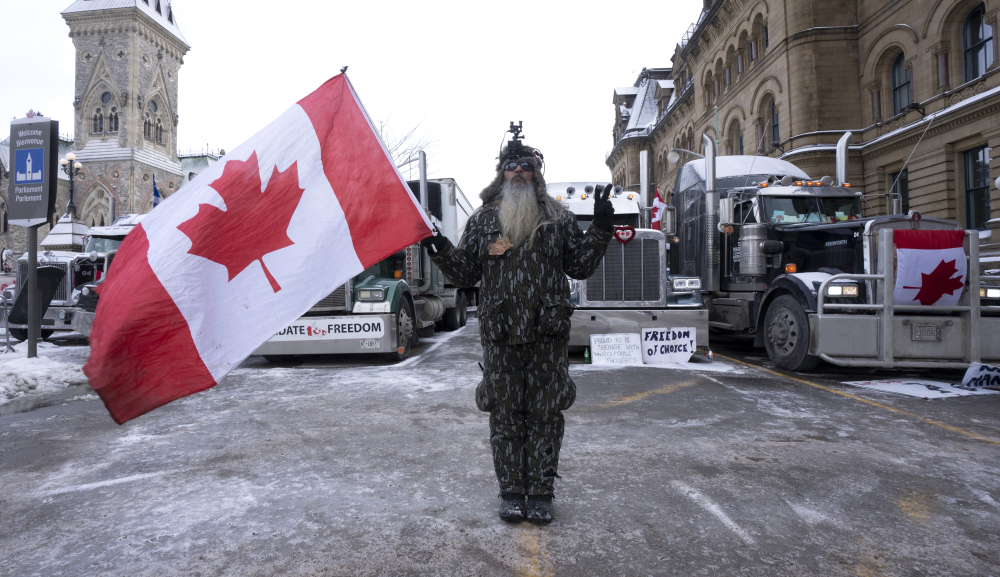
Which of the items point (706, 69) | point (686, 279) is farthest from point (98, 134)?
point (686, 279)

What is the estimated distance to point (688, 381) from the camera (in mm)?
7301

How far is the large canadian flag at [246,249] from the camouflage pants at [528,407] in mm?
835

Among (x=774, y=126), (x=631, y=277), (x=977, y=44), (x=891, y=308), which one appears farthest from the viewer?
(x=774, y=126)

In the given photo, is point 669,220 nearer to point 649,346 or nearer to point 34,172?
point 649,346

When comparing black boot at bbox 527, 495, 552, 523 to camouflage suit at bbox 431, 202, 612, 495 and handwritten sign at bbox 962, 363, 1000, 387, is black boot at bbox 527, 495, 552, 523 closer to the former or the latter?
camouflage suit at bbox 431, 202, 612, 495

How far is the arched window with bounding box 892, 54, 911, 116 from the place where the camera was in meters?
20.4

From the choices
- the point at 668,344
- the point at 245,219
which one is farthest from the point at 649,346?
the point at 245,219

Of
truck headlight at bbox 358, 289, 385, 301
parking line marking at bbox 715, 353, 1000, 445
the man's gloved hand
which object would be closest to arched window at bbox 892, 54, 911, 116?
parking line marking at bbox 715, 353, 1000, 445

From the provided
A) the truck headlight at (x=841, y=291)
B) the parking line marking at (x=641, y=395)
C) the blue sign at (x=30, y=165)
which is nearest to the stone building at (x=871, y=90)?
the truck headlight at (x=841, y=291)

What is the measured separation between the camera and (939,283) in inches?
279

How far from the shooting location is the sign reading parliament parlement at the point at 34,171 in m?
9.34

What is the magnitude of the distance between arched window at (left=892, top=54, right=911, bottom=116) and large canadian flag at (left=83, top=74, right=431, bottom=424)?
23425 millimetres

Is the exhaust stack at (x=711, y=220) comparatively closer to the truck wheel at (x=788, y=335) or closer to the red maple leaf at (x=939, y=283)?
the truck wheel at (x=788, y=335)

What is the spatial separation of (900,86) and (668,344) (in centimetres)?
1865
